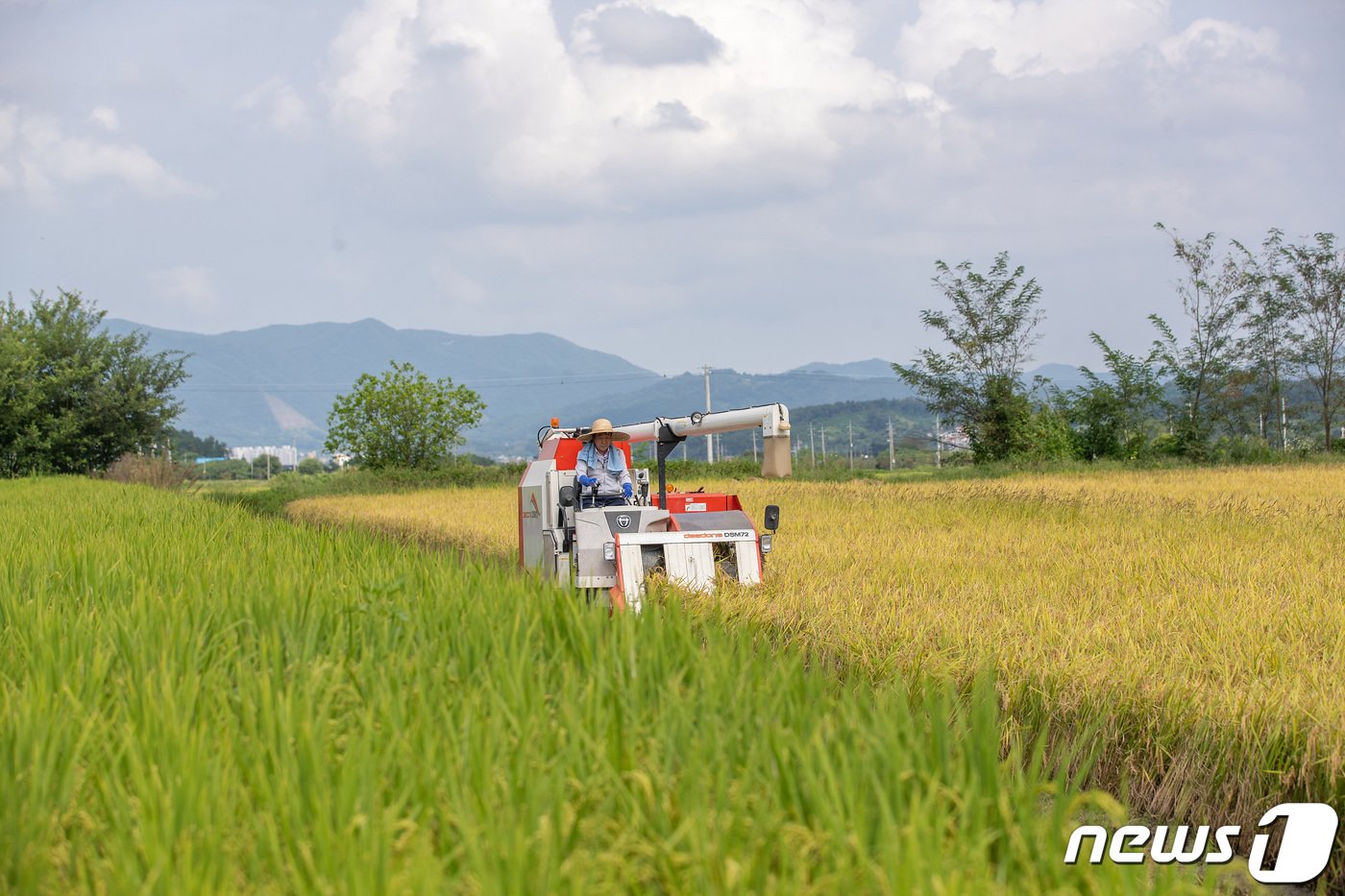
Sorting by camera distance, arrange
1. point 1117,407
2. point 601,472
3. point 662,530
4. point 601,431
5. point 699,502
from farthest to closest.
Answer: point 1117,407 → point 601,472 → point 601,431 → point 699,502 → point 662,530

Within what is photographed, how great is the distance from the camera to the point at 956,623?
6082 mm

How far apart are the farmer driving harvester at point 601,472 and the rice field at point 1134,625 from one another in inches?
57.0

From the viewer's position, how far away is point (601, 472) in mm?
9070

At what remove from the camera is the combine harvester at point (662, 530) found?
751 centimetres

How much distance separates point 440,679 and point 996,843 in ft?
5.86

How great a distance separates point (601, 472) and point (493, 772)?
6288mm

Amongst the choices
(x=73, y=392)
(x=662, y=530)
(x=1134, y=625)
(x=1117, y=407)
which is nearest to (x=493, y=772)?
(x=1134, y=625)

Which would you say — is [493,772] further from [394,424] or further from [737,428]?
[394,424]

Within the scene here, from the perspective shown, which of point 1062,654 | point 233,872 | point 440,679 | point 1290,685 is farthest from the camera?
point 1062,654

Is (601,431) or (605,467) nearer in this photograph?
(601,431)

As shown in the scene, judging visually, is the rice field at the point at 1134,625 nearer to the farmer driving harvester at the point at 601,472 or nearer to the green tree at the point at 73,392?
the farmer driving harvester at the point at 601,472

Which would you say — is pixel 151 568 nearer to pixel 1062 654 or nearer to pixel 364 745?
pixel 364 745

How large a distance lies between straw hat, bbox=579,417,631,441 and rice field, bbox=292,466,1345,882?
5.76 ft

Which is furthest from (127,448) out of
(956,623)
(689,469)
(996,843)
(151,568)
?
(996,843)
